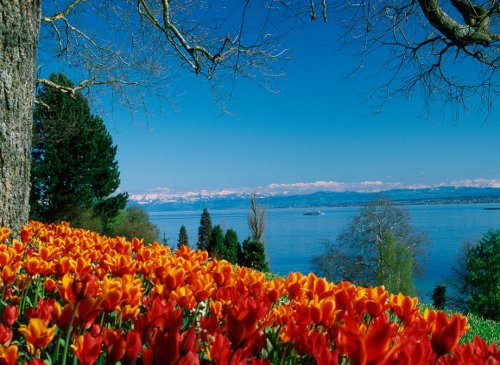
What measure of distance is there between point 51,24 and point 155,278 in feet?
28.6

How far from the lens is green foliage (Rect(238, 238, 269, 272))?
2167 cm

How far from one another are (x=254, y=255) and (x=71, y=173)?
1141cm

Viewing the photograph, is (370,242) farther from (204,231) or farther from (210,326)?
(210,326)

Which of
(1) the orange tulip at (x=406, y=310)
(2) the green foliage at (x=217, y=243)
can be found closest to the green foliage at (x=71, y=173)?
(2) the green foliage at (x=217, y=243)

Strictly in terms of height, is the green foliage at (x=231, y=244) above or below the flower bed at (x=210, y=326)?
below

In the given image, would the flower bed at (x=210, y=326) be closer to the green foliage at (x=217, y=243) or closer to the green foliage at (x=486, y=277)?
the green foliage at (x=217, y=243)

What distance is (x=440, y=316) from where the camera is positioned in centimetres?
125

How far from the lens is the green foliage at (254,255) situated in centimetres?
2167

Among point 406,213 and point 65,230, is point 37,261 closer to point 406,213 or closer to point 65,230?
point 65,230

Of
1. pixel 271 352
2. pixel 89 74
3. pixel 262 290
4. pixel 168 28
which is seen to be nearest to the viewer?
pixel 271 352

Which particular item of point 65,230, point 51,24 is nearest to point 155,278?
point 65,230

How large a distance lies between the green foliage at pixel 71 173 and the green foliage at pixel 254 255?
8.16 metres

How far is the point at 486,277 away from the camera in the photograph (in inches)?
1156

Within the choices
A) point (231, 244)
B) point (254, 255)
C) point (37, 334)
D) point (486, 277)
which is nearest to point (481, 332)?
point (37, 334)
